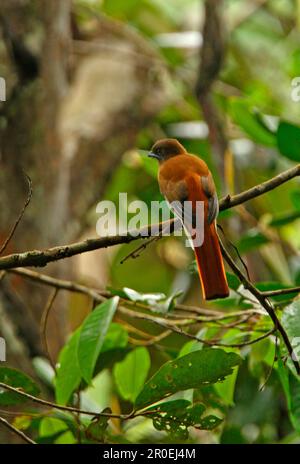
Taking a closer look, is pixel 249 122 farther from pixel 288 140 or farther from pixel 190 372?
pixel 190 372

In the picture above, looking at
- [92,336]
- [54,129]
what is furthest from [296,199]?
[54,129]

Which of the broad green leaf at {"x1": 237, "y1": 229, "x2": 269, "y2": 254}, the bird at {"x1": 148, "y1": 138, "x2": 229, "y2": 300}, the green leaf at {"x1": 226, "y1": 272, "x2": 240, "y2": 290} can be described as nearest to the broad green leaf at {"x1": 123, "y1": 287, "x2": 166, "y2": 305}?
the green leaf at {"x1": 226, "y1": 272, "x2": 240, "y2": 290}

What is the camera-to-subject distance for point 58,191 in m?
2.93

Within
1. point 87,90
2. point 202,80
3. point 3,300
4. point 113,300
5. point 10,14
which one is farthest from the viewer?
point 87,90

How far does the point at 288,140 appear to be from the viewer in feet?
6.63

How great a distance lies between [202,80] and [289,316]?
4.73 ft

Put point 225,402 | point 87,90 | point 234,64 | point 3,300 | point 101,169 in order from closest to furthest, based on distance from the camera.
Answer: point 225,402 → point 3,300 → point 101,169 → point 87,90 → point 234,64

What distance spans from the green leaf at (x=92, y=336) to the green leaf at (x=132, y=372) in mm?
321

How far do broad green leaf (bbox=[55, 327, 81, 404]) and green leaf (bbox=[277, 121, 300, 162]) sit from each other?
0.64 metres

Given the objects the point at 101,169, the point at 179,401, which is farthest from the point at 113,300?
the point at 101,169

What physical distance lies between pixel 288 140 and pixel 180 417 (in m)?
0.71

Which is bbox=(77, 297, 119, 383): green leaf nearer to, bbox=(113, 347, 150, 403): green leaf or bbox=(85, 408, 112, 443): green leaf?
bbox=(85, 408, 112, 443): green leaf

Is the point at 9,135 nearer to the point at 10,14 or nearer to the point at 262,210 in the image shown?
the point at 10,14

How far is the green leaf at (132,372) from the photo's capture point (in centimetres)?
210
